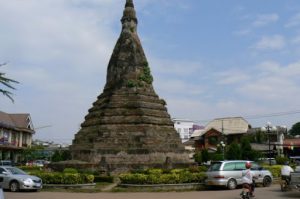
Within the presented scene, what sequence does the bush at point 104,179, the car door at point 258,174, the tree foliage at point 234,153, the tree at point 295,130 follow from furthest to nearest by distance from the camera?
1. the tree at point 295,130
2. the tree foliage at point 234,153
3. the bush at point 104,179
4. the car door at point 258,174

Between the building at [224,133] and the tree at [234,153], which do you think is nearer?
the tree at [234,153]

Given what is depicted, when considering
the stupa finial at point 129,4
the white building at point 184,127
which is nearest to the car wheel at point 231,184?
the stupa finial at point 129,4

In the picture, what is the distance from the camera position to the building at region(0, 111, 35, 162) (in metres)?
54.2

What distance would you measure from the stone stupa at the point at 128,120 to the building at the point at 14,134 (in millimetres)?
25167

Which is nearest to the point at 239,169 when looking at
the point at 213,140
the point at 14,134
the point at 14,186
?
the point at 14,186

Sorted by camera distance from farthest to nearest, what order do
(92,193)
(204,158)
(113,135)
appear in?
(204,158) → (113,135) → (92,193)

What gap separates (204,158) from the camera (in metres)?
46.0

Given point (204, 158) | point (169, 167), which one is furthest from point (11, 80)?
point (204, 158)

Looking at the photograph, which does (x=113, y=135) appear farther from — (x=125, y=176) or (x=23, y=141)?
(x=23, y=141)

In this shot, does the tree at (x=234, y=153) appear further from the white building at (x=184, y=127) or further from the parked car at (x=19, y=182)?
the white building at (x=184, y=127)

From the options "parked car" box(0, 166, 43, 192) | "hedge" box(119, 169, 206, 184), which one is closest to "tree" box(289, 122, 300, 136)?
"hedge" box(119, 169, 206, 184)

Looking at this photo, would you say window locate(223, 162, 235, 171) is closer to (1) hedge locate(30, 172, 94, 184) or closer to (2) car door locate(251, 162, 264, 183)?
(2) car door locate(251, 162, 264, 183)

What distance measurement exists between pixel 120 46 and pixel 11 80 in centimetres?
2294

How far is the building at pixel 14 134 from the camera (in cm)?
5419
